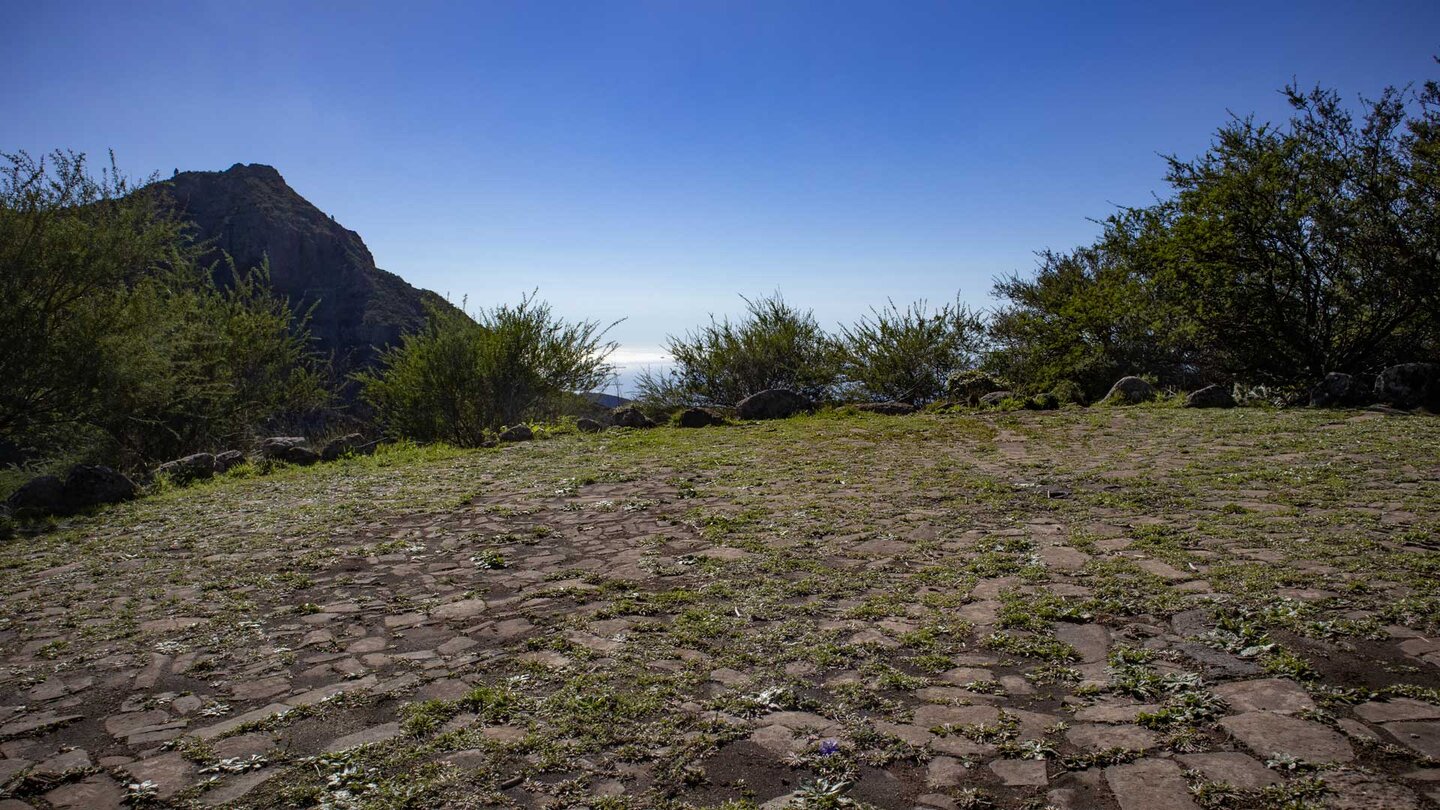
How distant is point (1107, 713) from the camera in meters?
2.49

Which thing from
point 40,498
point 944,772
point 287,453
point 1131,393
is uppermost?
point 1131,393

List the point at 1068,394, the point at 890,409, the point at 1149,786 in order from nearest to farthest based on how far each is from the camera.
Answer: the point at 1149,786, the point at 890,409, the point at 1068,394

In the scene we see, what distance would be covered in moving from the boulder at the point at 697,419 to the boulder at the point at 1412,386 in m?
8.48

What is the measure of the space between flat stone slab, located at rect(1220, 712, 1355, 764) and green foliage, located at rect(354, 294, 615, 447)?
1188 cm

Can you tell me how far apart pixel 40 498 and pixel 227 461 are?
252cm

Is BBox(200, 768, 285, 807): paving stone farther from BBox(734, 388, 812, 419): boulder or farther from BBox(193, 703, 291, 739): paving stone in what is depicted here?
BBox(734, 388, 812, 419): boulder

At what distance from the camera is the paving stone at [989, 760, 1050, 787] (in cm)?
215

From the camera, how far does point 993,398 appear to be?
12.6 meters

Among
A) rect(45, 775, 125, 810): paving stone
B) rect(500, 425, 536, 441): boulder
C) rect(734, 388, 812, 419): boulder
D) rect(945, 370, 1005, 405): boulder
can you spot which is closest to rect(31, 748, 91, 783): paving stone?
rect(45, 775, 125, 810): paving stone

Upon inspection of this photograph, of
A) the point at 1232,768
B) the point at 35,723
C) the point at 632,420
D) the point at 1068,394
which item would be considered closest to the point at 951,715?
the point at 1232,768

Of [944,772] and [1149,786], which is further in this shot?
[944,772]

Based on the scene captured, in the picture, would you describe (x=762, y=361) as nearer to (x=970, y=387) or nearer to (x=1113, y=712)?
(x=970, y=387)

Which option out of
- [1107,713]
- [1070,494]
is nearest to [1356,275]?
[1070,494]

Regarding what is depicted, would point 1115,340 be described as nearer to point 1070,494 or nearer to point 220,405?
point 1070,494
